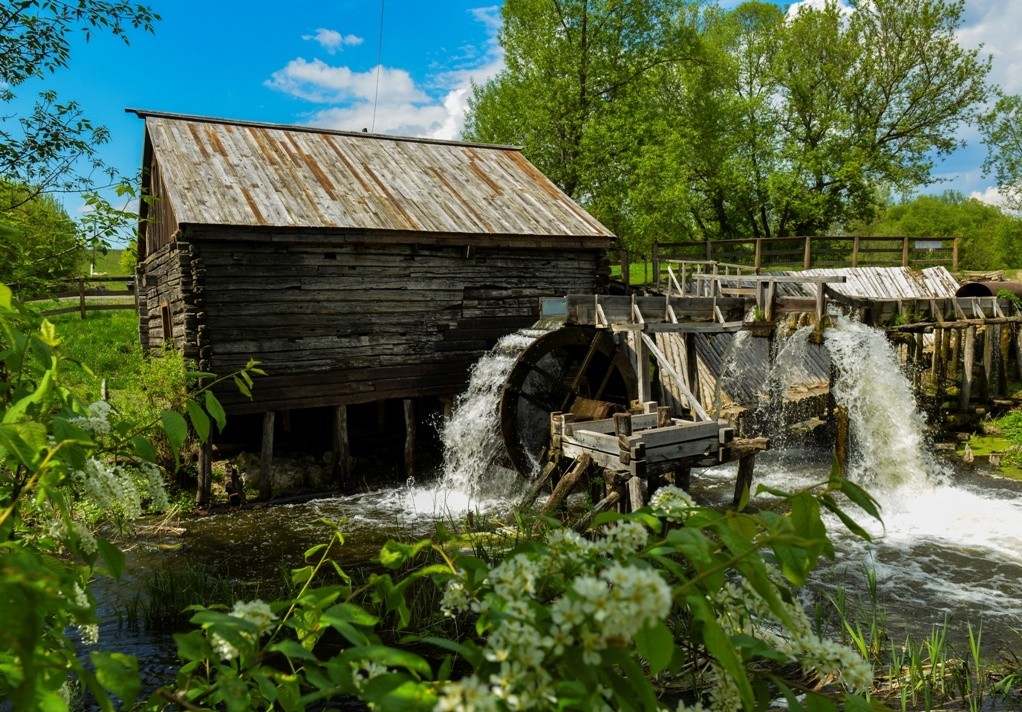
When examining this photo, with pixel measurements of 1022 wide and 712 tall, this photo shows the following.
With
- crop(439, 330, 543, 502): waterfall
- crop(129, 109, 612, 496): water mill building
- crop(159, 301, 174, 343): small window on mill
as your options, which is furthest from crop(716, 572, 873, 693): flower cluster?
crop(159, 301, 174, 343): small window on mill

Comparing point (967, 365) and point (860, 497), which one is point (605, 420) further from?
point (967, 365)

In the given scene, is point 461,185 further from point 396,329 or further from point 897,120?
point 897,120

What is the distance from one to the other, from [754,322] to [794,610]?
396 inches

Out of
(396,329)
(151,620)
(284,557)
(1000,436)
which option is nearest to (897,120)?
(1000,436)

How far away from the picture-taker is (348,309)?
11.5m

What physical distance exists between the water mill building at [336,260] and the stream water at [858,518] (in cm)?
132

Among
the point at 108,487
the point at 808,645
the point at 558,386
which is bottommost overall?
the point at 558,386

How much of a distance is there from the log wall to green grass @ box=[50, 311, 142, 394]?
4.46 m

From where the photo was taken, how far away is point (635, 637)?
1.06 meters

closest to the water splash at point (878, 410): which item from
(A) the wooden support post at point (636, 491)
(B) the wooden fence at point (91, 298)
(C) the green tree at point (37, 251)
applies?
(A) the wooden support post at point (636, 491)

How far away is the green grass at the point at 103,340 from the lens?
16.5m

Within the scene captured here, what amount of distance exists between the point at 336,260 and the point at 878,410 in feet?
29.6

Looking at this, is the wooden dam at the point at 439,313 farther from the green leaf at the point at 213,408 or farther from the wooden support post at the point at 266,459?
the green leaf at the point at 213,408

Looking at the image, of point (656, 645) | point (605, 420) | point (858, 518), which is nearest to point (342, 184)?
point (605, 420)
